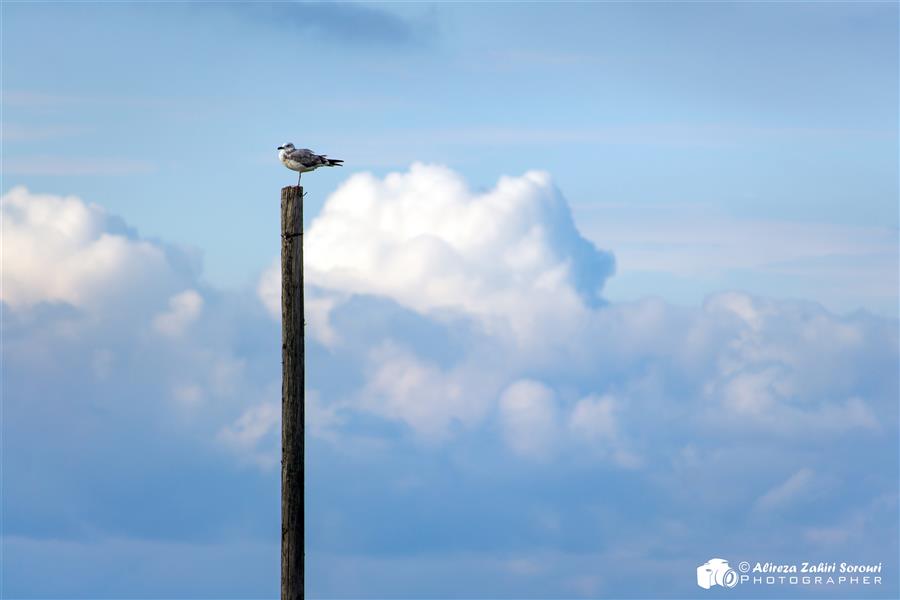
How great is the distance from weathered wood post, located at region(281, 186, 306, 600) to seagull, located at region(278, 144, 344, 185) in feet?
7.85

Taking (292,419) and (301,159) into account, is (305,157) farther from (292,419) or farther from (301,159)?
(292,419)

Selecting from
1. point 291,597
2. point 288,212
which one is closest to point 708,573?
point 291,597

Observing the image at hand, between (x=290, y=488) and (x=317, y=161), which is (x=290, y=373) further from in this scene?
(x=317, y=161)

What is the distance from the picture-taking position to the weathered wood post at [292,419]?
1603 cm

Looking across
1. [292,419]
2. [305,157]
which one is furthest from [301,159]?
[292,419]

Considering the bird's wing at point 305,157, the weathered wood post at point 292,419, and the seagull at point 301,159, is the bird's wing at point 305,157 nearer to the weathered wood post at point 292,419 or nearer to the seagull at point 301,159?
the seagull at point 301,159

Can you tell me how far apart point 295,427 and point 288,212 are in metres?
3.02

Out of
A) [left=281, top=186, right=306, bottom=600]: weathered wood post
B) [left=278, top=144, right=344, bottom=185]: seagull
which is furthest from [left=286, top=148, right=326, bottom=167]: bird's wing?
[left=281, top=186, right=306, bottom=600]: weathered wood post

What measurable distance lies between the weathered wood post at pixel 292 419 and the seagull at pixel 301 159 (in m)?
2.39

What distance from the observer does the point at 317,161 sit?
18.3m

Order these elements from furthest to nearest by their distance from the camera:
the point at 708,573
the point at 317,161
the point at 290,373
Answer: the point at 708,573 < the point at 317,161 < the point at 290,373

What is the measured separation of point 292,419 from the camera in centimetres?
1603

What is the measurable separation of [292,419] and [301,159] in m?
4.46

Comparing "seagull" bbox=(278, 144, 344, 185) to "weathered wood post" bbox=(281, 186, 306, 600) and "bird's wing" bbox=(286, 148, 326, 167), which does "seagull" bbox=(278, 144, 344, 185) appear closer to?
"bird's wing" bbox=(286, 148, 326, 167)
